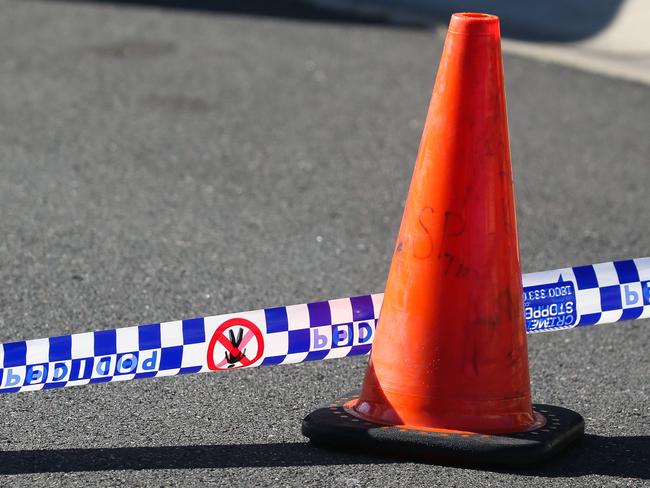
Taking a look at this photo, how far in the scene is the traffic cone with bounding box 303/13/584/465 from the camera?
3969 mm

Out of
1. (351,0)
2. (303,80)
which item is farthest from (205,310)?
(351,0)

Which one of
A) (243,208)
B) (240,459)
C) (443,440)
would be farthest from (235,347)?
(243,208)

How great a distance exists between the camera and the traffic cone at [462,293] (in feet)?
13.0

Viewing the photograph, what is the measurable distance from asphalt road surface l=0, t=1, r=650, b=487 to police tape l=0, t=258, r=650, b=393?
217 mm

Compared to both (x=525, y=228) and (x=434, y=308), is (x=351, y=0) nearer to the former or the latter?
(x=525, y=228)

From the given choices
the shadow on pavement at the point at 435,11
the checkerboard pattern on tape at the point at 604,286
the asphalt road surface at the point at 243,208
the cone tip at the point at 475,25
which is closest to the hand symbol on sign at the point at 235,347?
the asphalt road surface at the point at 243,208

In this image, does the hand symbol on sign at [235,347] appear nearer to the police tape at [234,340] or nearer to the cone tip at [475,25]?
the police tape at [234,340]

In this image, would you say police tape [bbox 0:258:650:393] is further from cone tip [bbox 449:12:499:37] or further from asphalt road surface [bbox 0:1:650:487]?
cone tip [bbox 449:12:499:37]

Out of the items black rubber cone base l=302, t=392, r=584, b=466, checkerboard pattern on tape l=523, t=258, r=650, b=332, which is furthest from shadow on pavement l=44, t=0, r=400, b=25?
black rubber cone base l=302, t=392, r=584, b=466

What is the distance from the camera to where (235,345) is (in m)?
4.16

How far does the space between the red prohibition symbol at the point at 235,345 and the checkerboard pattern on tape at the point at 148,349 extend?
0.4 inches

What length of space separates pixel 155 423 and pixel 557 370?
1.58 meters

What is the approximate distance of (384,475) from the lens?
3848 mm

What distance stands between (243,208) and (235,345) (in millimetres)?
2547
